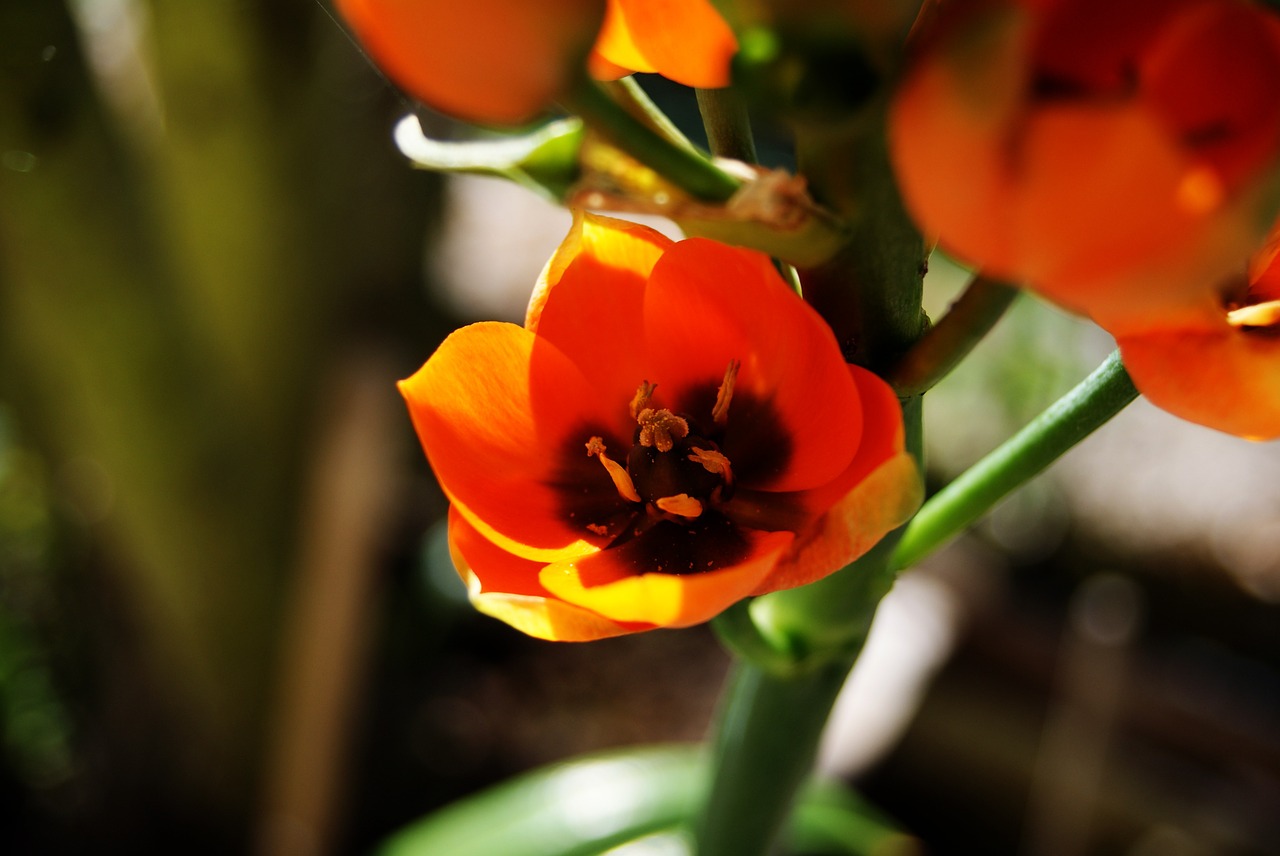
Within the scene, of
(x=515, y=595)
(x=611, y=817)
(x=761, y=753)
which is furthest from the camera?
(x=611, y=817)

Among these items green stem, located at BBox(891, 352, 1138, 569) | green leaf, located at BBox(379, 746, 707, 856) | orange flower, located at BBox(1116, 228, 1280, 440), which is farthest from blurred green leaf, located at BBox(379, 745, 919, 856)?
orange flower, located at BBox(1116, 228, 1280, 440)

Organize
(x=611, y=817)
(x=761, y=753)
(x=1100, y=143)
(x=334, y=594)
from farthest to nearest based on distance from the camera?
(x=334, y=594) < (x=611, y=817) < (x=761, y=753) < (x=1100, y=143)

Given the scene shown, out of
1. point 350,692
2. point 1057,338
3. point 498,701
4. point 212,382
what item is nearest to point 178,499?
point 212,382

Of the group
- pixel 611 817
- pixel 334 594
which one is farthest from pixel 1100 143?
pixel 334 594

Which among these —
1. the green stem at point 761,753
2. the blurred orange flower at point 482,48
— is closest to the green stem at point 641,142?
the blurred orange flower at point 482,48

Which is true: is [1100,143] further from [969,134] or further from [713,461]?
[713,461]

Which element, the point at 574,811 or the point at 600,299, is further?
the point at 574,811

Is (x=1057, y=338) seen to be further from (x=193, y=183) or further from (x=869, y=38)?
(x=869, y=38)
